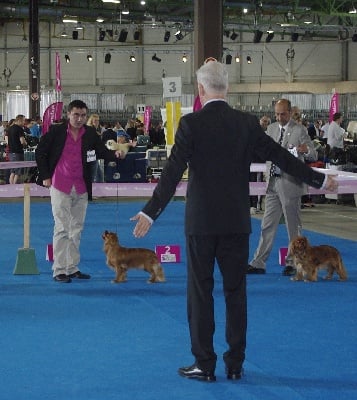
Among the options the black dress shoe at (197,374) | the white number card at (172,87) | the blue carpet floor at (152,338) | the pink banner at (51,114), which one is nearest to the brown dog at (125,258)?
the blue carpet floor at (152,338)

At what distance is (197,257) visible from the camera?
15.3ft

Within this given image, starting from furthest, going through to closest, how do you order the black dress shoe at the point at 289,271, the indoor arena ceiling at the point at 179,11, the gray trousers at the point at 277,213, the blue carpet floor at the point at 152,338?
the indoor arena ceiling at the point at 179,11, the black dress shoe at the point at 289,271, the gray trousers at the point at 277,213, the blue carpet floor at the point at 152,338

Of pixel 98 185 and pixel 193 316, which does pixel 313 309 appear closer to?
pixel 193 316

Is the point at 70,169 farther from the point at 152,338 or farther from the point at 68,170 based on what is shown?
the point at 152,338

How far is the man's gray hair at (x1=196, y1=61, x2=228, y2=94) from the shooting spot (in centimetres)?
460

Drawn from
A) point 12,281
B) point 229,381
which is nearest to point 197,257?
point 229,381

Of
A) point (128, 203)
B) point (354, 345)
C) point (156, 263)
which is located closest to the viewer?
point (354, 345)

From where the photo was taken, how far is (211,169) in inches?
181

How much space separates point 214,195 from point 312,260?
11.8ft

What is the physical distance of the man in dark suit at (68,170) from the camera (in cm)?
793

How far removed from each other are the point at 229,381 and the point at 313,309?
2.20 m

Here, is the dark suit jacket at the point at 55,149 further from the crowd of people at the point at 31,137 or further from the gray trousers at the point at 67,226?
the crowd of people at the point at 31,137


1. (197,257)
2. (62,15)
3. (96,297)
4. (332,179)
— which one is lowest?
(96,297)

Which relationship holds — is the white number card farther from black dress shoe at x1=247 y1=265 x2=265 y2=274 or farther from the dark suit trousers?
the dark suit trousers
